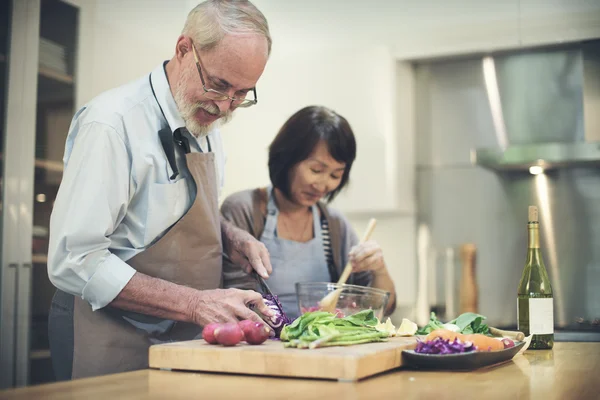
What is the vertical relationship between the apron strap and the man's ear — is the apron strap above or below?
below

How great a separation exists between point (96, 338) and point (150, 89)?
23.3 inches

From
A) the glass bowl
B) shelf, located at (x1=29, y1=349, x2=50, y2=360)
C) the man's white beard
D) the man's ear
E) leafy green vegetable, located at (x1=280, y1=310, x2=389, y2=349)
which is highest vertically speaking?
the man's ear

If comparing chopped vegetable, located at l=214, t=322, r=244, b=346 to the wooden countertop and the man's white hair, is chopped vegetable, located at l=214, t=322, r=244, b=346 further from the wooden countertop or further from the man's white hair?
the man's white hair

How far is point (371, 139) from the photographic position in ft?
11.6

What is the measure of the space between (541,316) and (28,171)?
185 cm

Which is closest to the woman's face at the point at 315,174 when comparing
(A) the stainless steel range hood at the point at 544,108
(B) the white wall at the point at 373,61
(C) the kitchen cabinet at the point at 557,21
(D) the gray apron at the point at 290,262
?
(D) the gray apron at the point at 290,262

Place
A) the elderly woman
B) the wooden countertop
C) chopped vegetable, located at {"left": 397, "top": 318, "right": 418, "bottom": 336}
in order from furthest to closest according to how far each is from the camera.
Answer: the elderly woman
chopped vegetable, located at {"left": 397, "top": 318, "right": 418, "bottom": 336}
the wooden countertop

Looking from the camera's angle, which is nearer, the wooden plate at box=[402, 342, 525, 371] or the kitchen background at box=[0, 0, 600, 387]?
the wooden plate at box=[402, 342, 525, 371]

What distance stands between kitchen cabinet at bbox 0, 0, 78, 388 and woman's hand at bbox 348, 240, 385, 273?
1210 millimetres

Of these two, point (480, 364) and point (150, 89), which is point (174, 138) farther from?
point (480, 364)

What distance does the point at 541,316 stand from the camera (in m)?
1.68

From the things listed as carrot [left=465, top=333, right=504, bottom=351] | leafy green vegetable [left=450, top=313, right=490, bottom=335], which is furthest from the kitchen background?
carrot [left=465, top=333, right=504, bottom=351]

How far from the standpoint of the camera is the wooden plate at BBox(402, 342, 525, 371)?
1.28 metres

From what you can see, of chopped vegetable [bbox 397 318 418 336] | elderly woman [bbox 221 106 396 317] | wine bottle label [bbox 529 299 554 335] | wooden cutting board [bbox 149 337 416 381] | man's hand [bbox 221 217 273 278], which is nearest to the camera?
wooden cutting board [bbox 149 337 416 381]
